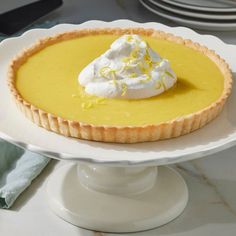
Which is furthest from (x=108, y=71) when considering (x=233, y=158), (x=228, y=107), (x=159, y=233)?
(x=233, y=158)

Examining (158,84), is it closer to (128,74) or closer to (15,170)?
(128,74)

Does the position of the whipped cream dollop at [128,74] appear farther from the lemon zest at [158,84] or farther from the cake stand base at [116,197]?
the cake stand base at [116,197]

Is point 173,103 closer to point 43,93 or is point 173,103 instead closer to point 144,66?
point 144,66

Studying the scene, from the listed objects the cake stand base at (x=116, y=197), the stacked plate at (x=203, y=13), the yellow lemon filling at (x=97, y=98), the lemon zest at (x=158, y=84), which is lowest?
the cake stand base at (x=116, y=197)

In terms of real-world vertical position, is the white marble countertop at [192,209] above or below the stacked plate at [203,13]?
below

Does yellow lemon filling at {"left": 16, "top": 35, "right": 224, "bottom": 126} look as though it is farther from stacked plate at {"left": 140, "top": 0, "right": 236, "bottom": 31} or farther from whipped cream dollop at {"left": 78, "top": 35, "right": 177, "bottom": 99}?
stacked plate at {"left": 140, "top": 0, "right": 236, "bottom": 31}

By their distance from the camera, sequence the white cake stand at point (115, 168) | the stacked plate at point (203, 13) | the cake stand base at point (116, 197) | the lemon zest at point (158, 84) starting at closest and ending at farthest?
the white cake stand at point (115, 168) < the lemon zest at point (158, 84) < the cake stand base at point (116, 197) < the stacked plate at point (203, 13)

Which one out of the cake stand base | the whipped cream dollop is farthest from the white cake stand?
the whipped cream dollop

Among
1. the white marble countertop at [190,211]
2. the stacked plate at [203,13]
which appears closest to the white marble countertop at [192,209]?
the white marble countertop at [190,211]
